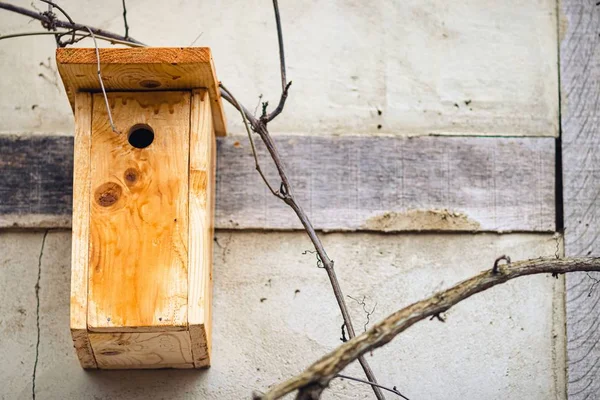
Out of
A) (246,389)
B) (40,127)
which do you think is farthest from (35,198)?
(246,389)

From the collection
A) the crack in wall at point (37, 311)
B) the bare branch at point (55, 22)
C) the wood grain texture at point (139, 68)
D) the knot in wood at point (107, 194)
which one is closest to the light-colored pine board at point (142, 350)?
the crack in wall at point (37, 311)

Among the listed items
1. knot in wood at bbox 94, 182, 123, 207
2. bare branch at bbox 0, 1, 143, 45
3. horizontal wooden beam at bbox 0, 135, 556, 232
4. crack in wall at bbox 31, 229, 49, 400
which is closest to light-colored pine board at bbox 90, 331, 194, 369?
crack in wall at bbox 31, 229, 49, 400

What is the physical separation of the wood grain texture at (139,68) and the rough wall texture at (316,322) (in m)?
0.58

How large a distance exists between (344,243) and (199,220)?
609mm

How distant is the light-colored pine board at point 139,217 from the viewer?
7.63 feet

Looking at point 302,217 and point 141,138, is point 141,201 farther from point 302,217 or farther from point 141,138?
point 302,217

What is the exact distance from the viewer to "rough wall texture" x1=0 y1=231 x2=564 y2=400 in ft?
8.92

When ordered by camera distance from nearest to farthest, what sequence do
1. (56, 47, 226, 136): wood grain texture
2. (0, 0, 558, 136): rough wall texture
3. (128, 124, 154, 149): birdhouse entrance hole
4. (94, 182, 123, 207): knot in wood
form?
(56, 47, 226, 136): wood grain texture, (94, 182, 123, 207): knot in wood, (128, 124, 154, 149): birdhouse entrance hole, (0, 0, 558, 136): rough wall texture

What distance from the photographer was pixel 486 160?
9.47 ft

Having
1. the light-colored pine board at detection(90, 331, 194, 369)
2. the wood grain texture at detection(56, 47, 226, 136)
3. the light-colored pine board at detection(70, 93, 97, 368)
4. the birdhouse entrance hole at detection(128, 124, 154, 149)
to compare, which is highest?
the wood grain texture at detection(56, 47, 226, 136)

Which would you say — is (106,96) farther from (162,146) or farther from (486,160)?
(486,160)

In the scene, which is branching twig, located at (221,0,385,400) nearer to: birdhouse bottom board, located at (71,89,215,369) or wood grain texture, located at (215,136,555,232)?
birdhouse bottom board, located at (71,89,215,369)

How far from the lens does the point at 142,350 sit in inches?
98.3

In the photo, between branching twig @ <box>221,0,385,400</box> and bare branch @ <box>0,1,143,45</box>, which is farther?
bare branch @ <box>0,1,143,45</box>
